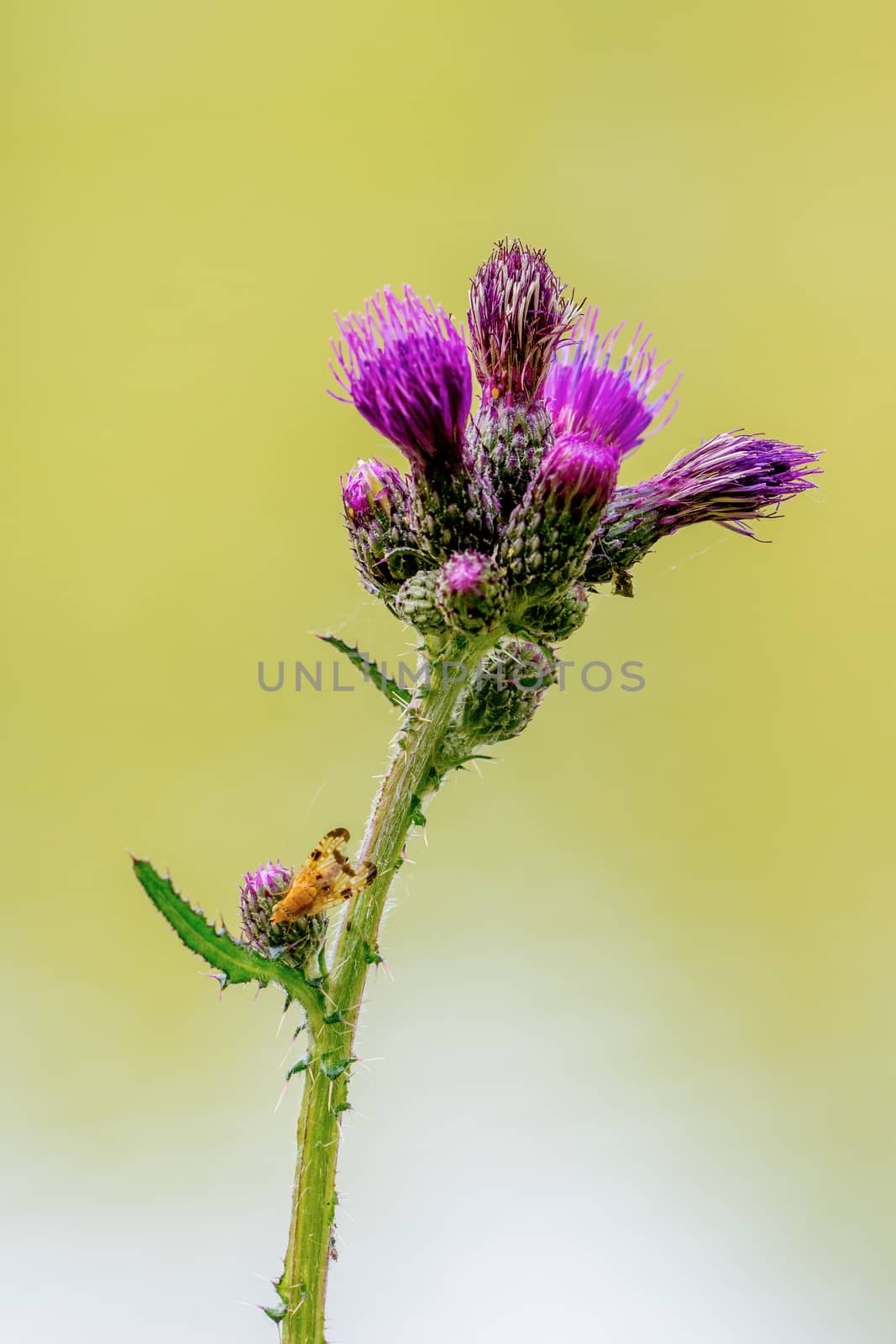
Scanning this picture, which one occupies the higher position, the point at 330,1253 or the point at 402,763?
the point at 402,763

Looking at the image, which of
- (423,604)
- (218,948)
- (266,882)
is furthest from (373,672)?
(218,948)

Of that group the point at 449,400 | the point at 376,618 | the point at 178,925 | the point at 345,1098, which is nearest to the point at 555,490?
the point at 449,400

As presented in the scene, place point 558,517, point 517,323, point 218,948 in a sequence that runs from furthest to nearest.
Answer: point 517,323 < point 558,517 < point 218,948

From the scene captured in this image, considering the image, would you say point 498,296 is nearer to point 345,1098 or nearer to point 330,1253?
point 345,1098

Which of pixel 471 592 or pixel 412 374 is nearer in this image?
pixel 471 592

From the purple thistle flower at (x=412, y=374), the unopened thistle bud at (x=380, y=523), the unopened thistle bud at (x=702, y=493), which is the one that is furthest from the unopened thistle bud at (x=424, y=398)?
the unopened thistle bud at (x=702, y=493)

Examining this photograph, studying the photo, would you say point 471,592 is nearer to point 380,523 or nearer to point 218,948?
point 380,523
